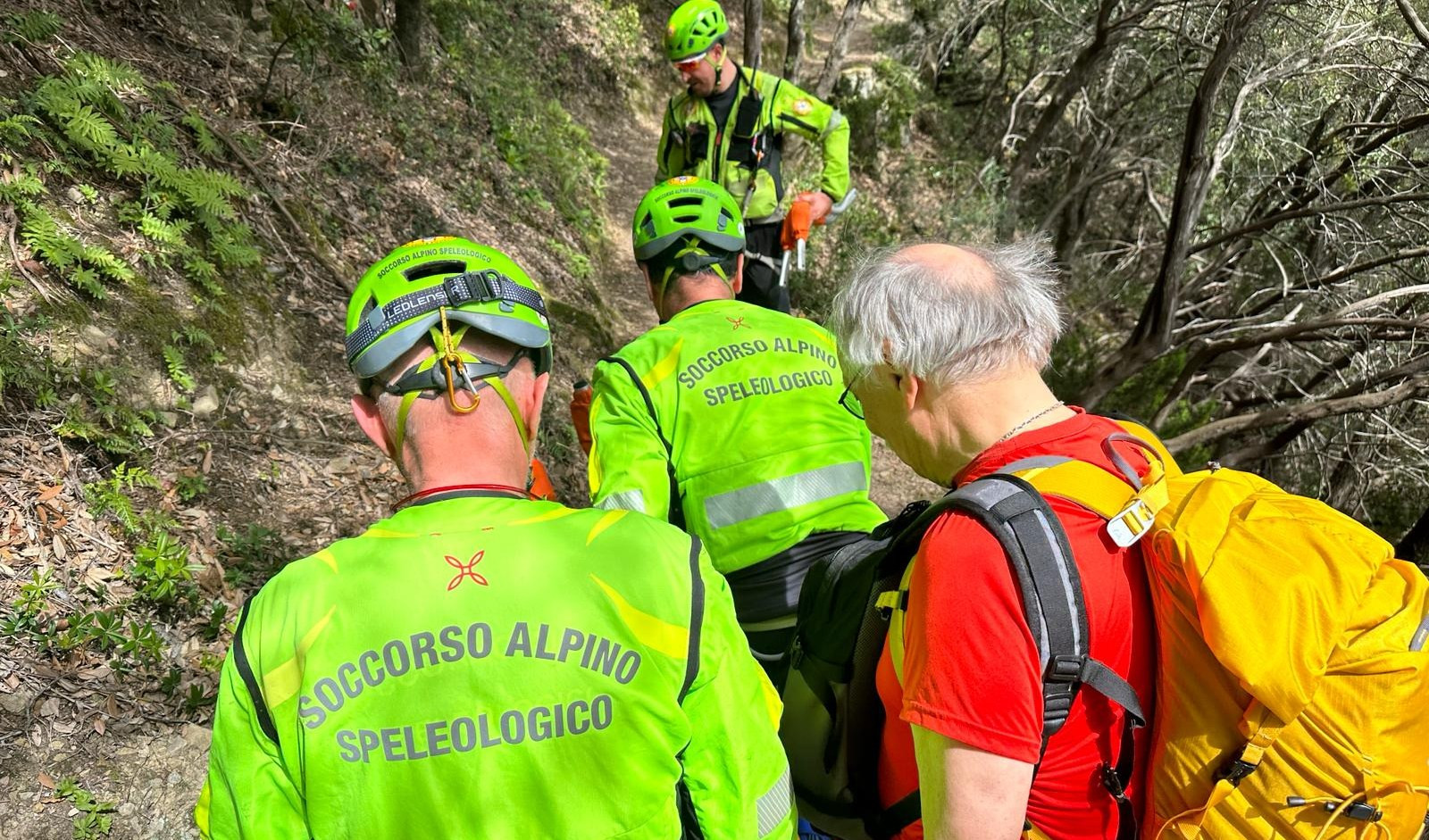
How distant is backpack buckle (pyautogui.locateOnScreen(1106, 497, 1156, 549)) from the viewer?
1.44m

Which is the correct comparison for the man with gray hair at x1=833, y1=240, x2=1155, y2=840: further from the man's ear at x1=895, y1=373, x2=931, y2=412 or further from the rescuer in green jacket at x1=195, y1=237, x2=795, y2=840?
the rescuer in green jacket at x1=195, y1=237, x2=795, y2=840

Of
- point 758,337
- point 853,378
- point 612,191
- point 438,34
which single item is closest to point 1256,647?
point 853,378

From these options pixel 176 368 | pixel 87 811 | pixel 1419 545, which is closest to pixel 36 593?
pixel 87 811

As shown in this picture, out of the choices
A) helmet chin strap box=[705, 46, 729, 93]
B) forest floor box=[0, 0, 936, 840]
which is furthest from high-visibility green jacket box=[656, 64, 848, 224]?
forest floor box=[0, 0, 936, 840]

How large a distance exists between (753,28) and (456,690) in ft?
32.4

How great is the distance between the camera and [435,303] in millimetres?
1674

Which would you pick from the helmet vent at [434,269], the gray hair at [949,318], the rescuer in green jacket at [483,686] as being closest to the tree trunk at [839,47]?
the gray hair at [949,318]

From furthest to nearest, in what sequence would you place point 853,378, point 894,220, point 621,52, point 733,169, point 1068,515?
point 621,52, point 894,220, point 733,169, point 853,378, point 1068,515

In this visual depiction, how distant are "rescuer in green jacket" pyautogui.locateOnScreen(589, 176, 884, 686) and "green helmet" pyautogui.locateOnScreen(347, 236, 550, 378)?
0.87 metres

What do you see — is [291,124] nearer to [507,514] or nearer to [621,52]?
[507,514]

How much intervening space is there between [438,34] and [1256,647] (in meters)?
10.2

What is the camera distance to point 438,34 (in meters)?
9.27

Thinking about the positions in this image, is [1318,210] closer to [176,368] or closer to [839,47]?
[839,47]

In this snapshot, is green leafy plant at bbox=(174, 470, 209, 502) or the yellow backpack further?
green leafy plant at bbox=(174, 470, 209, 502)
